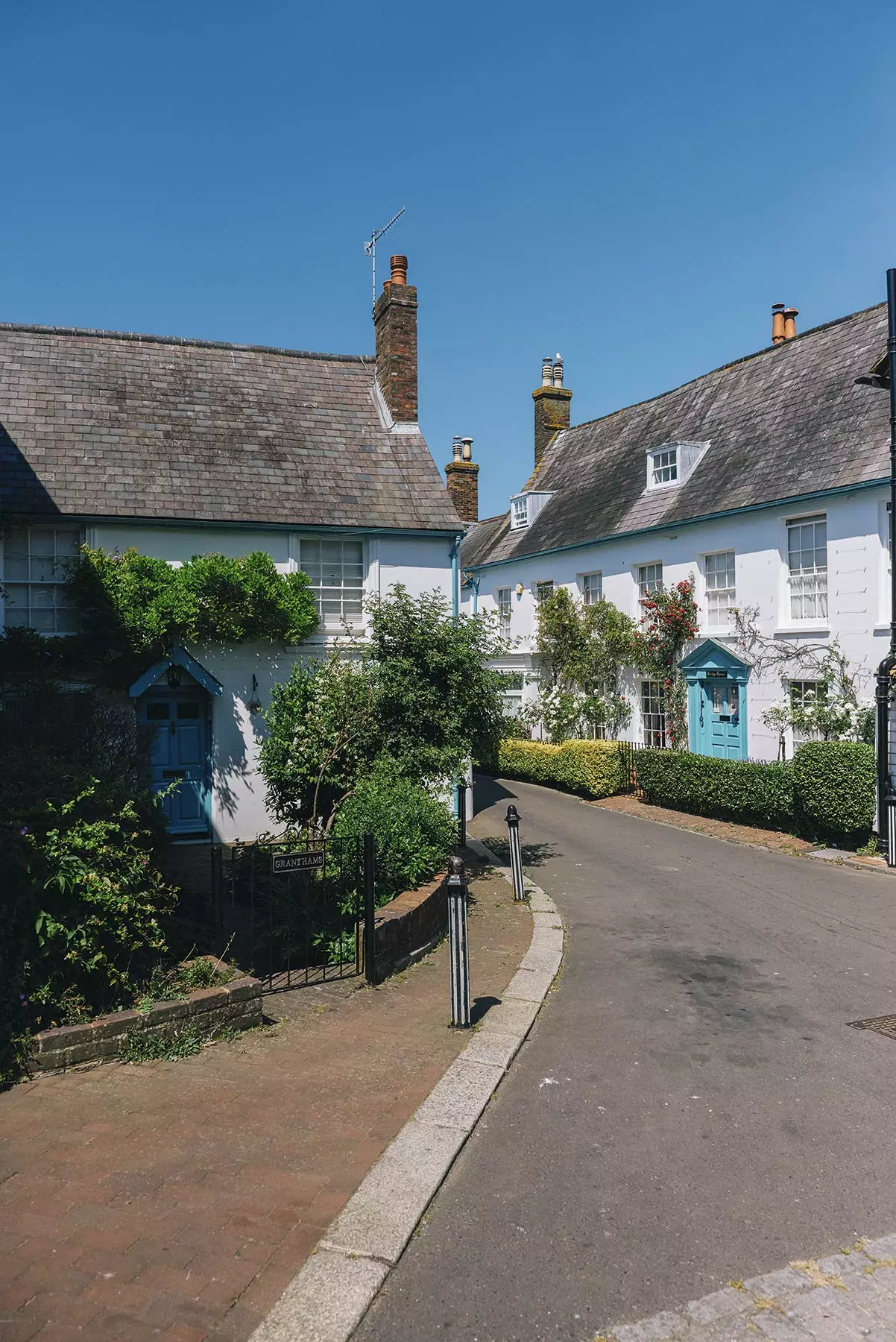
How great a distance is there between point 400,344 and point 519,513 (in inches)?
593

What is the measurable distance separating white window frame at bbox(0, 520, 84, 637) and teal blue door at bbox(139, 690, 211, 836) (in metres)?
1.85

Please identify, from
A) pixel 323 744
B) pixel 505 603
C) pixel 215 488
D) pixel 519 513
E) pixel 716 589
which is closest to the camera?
pixel 323 744

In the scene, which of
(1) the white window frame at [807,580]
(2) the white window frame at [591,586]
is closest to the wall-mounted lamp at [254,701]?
(1) the white window frame at [807,580]

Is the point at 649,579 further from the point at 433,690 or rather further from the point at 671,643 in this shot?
the point at 433,690

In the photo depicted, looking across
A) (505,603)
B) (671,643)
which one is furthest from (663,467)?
(505,603)

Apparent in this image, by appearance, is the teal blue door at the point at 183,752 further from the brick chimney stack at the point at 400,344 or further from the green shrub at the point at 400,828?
the brick chimney stack at the point at 400,344

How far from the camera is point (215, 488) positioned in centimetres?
1552

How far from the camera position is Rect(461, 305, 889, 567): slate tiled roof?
18703 millimetres

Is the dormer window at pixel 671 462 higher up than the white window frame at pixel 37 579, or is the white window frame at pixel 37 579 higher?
the dormer window at pixel 671 462

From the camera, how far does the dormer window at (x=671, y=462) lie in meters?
23.8

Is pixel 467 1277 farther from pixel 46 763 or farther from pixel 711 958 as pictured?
pixel 711 958

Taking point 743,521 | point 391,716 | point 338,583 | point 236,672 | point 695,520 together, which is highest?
point 695,520

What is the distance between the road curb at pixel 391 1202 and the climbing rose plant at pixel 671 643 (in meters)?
15.6

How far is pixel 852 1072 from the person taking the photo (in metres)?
6.54
